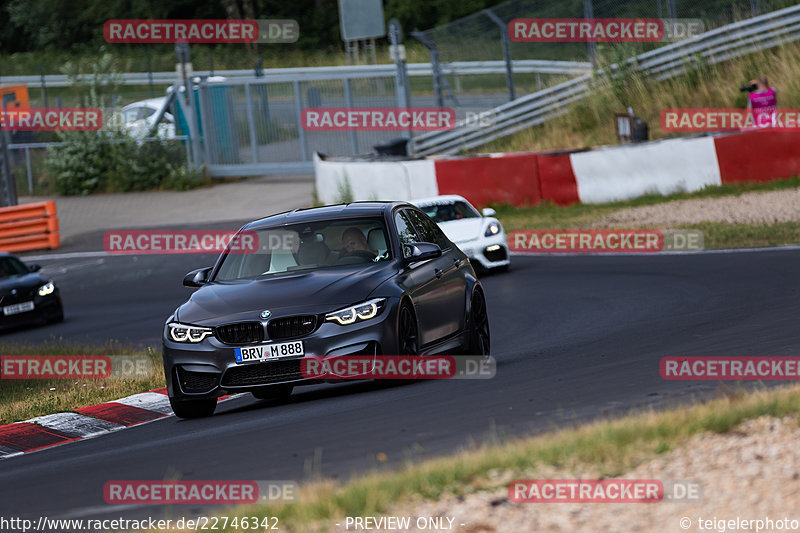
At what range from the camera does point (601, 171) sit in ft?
81.7

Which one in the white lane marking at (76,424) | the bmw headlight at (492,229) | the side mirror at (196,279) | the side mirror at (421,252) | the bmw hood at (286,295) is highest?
the side mirror at (421,252)

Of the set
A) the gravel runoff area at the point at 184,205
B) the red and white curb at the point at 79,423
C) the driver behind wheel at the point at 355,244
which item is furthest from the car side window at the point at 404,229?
the gravel runoff area at the point at 184,205

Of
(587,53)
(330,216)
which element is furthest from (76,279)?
(330,216)

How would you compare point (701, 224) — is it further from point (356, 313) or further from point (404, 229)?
point (356, 313)

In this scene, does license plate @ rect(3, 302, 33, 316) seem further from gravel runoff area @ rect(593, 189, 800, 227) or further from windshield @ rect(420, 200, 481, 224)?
gravel runoff area @ rect(593, 189, 800, 227)

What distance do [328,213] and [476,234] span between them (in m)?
8.39

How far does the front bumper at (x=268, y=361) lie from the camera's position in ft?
30.7

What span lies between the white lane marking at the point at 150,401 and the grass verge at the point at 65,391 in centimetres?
17

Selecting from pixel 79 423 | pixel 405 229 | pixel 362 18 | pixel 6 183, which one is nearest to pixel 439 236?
pixel 405 229

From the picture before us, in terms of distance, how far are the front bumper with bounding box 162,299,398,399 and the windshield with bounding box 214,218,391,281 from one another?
0.92 meters

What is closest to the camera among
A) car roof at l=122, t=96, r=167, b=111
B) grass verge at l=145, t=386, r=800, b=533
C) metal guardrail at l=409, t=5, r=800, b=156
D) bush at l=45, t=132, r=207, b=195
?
grass verge at l=145, t=386, r=800, b=533

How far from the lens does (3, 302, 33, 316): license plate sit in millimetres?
20156

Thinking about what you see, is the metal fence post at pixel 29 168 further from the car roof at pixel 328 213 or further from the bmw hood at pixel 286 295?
the bmw hood at pixel 286 295

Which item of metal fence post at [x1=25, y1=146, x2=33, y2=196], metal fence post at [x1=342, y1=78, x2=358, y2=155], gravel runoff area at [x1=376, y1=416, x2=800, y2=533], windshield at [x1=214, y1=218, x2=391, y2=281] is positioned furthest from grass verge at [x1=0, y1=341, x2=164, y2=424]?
metal fence post at [x1=25, y1=146, x2=33, y2=196]
